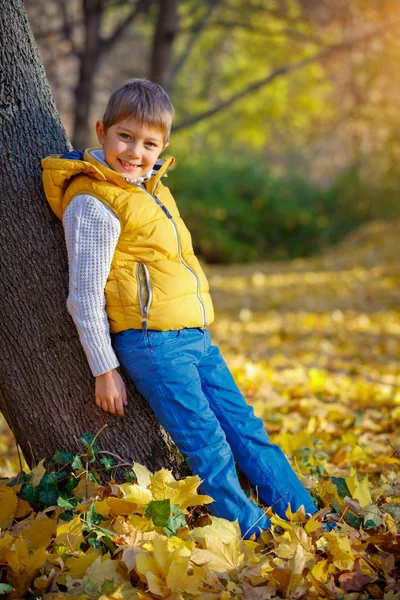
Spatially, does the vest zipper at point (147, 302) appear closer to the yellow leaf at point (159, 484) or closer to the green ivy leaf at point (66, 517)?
the yellow leaf at point (159, 484)

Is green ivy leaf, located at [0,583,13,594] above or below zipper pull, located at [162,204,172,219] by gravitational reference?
below

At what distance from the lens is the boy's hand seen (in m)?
2.22

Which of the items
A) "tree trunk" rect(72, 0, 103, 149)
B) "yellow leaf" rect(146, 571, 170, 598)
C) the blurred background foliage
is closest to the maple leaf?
"yellow leaf" rect(146, 571, 170, 598)

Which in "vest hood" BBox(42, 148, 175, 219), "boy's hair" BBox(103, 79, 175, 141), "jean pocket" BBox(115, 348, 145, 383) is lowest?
"jean pocket" BBox(115, 348, 145, 383)

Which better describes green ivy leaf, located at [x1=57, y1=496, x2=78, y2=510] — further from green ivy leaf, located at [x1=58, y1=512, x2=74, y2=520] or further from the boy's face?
the boy's face

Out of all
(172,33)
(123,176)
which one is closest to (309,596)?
(123,176)

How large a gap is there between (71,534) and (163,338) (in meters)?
0.67

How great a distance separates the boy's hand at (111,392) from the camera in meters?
2.22

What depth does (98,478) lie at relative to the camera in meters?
2.27

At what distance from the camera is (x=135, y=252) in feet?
7.30

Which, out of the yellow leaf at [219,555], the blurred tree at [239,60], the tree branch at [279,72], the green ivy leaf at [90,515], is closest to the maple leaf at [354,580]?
the yellow leaf at [219,555]

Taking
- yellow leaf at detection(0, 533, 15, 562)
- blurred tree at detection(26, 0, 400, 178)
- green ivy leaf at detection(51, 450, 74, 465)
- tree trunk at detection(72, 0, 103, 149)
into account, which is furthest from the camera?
blurred tree at detection(26, 0, 400, 178)

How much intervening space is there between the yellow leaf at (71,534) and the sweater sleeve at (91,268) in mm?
474

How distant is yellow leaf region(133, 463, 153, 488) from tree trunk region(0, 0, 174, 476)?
4.6 inches
